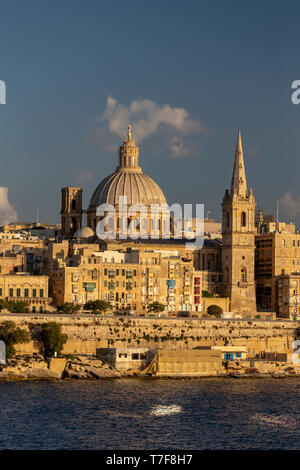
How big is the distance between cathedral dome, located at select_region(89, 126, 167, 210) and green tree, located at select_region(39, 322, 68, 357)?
30.5 meters

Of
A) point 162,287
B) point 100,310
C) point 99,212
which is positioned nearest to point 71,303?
point 100,310

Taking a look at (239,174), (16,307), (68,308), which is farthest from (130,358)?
(239,174)

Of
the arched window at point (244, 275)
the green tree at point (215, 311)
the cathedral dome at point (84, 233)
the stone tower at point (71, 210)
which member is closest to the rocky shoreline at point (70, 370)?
the green tree at point (215, 311)

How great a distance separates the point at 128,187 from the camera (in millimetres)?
111500

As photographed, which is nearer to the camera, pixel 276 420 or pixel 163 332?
pixel 276 420

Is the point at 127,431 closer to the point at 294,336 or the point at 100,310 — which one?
the point at 100,310

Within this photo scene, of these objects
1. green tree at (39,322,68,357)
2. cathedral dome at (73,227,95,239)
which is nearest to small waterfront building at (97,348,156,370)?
green tree at (39,322,68,357)

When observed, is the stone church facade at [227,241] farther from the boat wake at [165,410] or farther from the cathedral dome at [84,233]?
the boat wake at [165,410]

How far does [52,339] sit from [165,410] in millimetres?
21756

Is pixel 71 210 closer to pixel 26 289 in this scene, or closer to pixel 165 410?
pixel 26 289

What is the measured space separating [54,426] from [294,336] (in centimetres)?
4159

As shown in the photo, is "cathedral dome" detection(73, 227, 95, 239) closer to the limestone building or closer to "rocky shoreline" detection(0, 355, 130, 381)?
the limestone building

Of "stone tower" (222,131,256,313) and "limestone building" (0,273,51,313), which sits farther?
"stone tower" (222,131,256,313)

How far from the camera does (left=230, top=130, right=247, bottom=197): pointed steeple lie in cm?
10506
